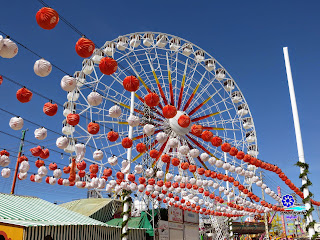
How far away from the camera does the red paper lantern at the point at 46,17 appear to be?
6375 mm

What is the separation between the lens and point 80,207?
992 inches

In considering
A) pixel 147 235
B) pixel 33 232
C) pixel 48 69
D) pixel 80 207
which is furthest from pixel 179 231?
pixel 48 69

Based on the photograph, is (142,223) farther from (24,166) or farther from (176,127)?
(24,166)

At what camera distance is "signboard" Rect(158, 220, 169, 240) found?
22.3 meters

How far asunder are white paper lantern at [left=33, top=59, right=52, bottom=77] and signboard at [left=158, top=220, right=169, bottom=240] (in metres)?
17.7

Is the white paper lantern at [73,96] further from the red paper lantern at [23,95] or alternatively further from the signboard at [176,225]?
the signboard at [176,225]

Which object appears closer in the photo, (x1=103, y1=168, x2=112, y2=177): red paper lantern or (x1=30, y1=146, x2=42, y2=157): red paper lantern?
(x1=30, y1=146, x2=42, y2=157): red paper lantern

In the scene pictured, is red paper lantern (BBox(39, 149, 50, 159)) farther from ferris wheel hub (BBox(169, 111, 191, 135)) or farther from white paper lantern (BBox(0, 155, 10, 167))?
ferris wheel hub (BBox(169, 111, 191, 135))

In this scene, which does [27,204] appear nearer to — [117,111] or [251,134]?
[117,111]

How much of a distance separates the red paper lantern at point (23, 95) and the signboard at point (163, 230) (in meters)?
16.6

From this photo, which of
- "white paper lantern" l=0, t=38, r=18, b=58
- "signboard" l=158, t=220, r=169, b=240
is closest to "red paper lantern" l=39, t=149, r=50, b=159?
"white paper lantern" l=0, t=38, r=18, b=58

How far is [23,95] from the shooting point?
8383mm

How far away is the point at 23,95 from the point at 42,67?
5.32ft

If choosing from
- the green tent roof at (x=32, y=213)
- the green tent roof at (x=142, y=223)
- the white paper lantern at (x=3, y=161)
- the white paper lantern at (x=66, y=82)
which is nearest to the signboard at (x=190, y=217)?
the green tent roof at (x=142, y=223)
